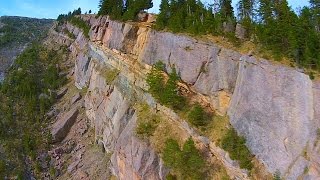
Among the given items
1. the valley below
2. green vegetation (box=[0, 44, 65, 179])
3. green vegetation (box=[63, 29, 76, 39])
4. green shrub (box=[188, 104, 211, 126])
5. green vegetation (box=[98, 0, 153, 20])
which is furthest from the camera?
green vegetation (box=[63, 29, 76, 39])

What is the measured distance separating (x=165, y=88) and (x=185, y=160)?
11.5 m

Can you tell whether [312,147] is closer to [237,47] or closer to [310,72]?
[310,72]

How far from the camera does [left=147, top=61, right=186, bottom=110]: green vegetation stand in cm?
4838

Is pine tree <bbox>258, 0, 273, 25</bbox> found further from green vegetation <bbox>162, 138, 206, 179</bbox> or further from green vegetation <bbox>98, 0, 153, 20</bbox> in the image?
green vegetation <bbox>98, 0, 153, 20</bbox>

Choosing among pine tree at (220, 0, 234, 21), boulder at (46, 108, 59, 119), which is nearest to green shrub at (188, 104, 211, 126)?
pine tree at (220, 0, 234, 21)

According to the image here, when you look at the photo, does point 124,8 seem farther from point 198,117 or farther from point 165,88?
point 198,117

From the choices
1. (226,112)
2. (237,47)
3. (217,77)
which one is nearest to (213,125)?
(226,112)

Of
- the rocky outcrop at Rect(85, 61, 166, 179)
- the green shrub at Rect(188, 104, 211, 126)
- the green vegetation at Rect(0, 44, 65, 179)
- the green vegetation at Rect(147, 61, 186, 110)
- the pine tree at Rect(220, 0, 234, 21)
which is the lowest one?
the green vegetation at Rect(0, 44, 65, 179)

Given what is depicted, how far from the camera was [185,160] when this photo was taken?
41.2 meters

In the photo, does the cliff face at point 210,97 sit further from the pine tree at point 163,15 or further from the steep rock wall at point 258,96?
the pine tree at point 163,15

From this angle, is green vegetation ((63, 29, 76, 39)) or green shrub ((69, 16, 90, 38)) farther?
green vegetation ((63, 29, 76, 39))

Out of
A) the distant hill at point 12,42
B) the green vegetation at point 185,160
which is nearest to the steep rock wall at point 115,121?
the green vegetation at point 185,160

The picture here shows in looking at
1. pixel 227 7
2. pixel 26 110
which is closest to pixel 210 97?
pixel 227 7

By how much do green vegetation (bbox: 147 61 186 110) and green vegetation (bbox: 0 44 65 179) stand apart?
27.0m
